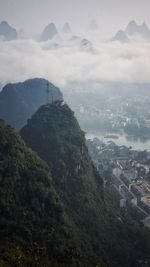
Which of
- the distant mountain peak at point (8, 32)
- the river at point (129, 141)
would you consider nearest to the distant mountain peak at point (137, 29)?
the distant mountain peak at point (8, 32)

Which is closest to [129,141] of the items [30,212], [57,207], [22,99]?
[22,99]

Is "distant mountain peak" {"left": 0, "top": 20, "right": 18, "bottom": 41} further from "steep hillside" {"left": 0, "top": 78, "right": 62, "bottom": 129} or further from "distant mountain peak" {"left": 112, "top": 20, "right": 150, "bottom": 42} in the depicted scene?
"steep hillside" {"left": 0, "top": 78, "right": 62, "bottom": 129}

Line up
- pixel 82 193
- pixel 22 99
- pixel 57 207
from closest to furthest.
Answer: pixel 57 207 → pixel 82 193 → pixel 22 99

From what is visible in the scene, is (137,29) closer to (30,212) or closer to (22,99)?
(22,99)

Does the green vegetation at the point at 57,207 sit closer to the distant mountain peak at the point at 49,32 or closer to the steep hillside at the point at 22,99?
the steep hillside at the point at 22,99

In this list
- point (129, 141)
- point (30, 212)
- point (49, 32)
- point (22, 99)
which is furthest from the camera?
point (49, 32)

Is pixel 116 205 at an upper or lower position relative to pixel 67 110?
lower

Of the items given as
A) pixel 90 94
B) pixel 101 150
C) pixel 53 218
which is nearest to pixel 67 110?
pixel 53 218

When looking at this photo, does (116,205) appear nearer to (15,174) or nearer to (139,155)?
(15,174)
